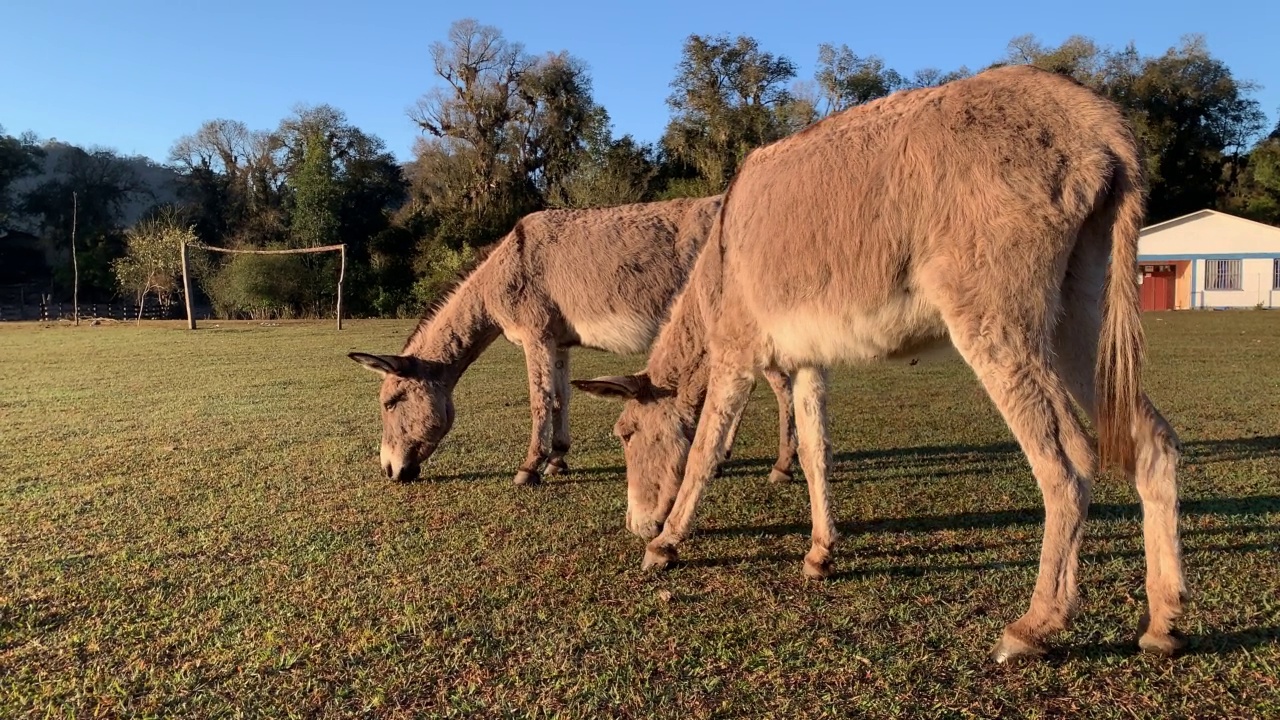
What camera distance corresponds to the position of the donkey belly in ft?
12.0

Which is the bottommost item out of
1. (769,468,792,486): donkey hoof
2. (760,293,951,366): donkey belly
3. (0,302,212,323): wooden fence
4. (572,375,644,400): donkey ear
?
(769,468,792,486): donkey hoof

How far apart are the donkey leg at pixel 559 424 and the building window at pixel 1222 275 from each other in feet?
168

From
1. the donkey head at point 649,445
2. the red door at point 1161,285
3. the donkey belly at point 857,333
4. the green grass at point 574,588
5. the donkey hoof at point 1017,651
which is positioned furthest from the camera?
the red door at point 1161,285

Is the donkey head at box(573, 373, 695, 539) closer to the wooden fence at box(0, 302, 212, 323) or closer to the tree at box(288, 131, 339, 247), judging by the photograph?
the tree at box(288, 131, 339, 247)

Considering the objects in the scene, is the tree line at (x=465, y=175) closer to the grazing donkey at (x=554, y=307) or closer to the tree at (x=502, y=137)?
the tree at (x=502, y=137)

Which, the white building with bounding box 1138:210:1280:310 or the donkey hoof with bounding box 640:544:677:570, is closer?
the donkey hoof with bounding box 640:544:677:570

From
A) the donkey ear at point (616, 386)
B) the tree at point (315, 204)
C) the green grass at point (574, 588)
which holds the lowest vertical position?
the green grass at point (574, 588)

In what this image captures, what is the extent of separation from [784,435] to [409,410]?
3.51m

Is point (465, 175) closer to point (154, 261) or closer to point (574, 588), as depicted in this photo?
point (154, 261)

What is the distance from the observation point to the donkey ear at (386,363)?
23.0ft

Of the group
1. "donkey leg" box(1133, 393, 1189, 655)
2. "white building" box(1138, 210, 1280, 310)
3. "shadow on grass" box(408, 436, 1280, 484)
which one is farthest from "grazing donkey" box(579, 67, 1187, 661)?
"white building" box(1138, 210, 1280, 310)

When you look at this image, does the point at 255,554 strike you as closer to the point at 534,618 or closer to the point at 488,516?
the point at 488,516

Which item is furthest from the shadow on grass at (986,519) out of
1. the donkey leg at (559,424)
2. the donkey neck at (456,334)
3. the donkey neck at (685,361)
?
the donkey neck at (456,334)

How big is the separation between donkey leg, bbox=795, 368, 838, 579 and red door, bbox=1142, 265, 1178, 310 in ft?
171
